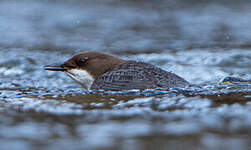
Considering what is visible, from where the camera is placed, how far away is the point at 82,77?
727 centimetres

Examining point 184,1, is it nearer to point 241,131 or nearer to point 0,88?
point 0,88

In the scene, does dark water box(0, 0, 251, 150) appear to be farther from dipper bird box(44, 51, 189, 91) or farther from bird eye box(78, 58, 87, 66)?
bird eye box(78, 58, 87, 66)

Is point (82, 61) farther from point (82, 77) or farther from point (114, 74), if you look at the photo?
point (114, 74)

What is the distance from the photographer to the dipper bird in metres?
6.47

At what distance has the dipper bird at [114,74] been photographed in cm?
647

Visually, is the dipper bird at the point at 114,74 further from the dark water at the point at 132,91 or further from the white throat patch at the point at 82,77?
the dark water at the point at 132,91

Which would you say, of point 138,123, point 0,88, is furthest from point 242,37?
point 138,123

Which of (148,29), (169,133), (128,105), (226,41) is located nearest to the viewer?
(169,133)

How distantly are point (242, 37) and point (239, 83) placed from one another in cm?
441

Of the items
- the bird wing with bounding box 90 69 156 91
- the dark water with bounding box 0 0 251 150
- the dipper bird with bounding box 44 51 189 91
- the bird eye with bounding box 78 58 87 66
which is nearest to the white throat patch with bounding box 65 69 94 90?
the dipper bird with bounding box 44 51 189 91

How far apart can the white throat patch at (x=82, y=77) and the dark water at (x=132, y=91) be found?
0.90ft

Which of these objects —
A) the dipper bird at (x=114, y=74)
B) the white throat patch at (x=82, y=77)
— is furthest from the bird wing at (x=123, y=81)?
the white throat patch at (x=82, y=77)

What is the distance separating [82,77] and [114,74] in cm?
75

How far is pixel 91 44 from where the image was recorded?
1112cm
